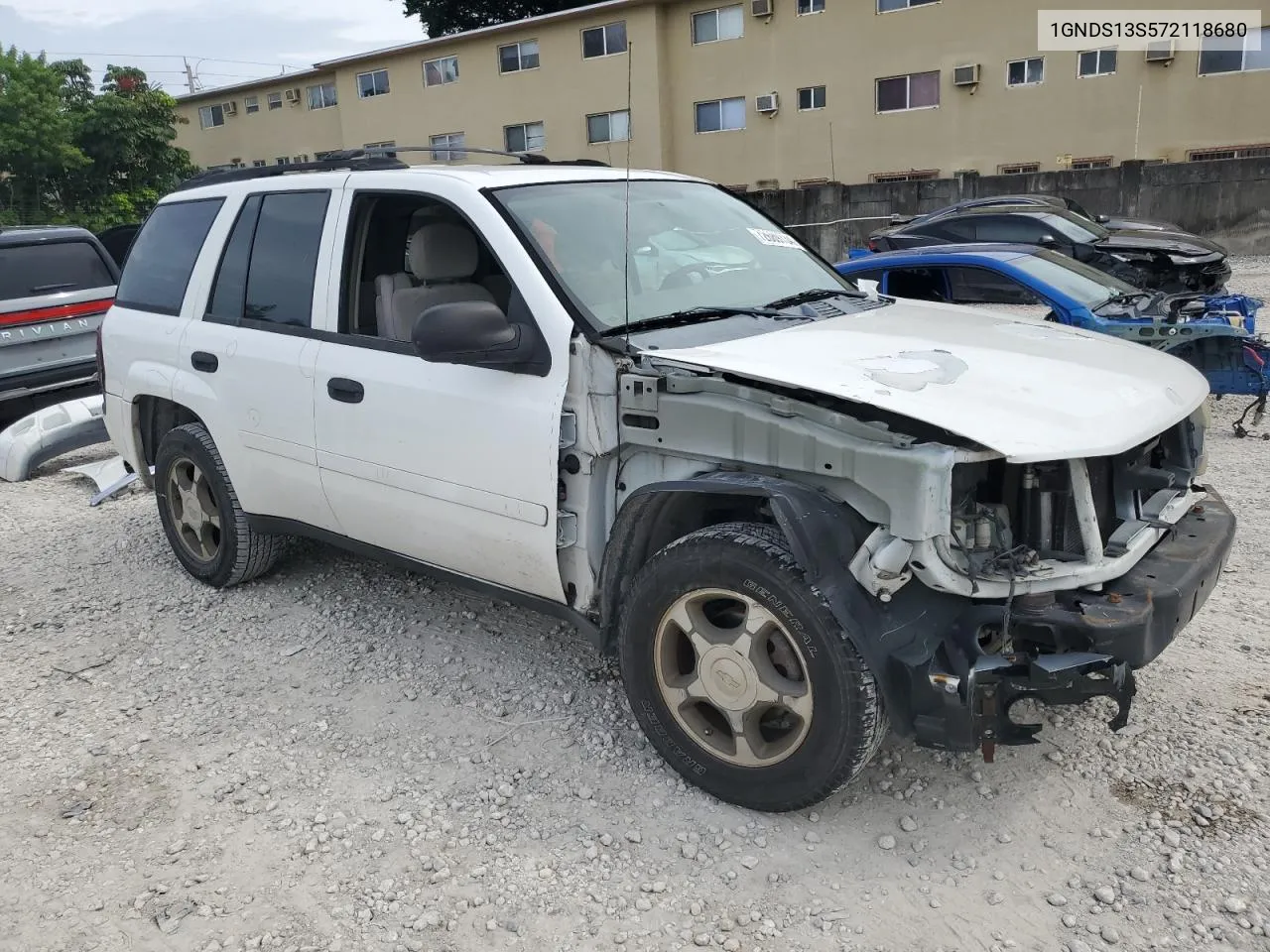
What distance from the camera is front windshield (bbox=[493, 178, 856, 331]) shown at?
341cm

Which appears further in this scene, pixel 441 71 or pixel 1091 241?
pixel 441 71

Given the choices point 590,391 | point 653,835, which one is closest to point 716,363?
point 590,391

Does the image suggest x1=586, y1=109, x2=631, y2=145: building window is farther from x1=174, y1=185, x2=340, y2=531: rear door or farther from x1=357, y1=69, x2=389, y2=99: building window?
x1=174, y1=185, x2=340, y2=531: rear door

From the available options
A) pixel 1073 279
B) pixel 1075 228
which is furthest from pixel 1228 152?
pixel 1073 279

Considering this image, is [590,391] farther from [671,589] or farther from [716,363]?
[671,589]

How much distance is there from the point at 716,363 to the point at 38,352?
7.55m

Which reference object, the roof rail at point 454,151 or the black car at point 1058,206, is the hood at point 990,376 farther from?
the black car at point 1058,206

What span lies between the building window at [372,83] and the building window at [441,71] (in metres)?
1.80

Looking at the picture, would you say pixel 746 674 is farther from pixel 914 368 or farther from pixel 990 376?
pixel 990 376

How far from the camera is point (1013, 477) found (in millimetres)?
2807

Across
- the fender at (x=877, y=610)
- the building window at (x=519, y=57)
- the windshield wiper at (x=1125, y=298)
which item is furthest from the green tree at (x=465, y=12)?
the fender at (x=877, y=610)

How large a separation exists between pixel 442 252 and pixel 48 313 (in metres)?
6.03

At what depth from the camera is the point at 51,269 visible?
338 inches

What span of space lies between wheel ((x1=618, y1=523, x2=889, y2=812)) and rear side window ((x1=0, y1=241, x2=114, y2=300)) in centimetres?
755
